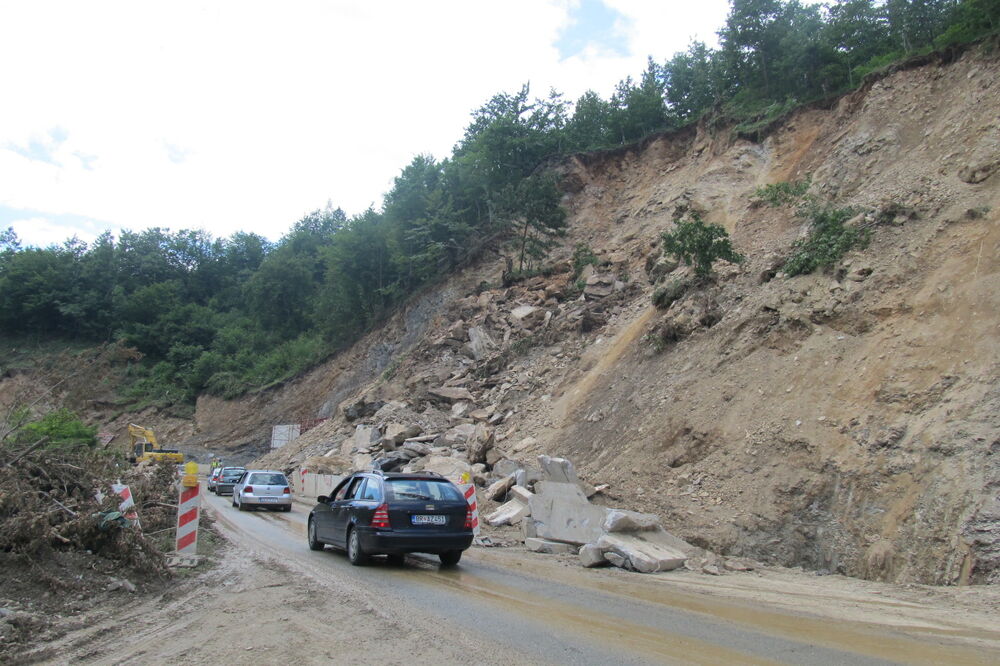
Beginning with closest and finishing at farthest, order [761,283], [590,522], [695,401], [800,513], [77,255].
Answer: [800,513]
[590,522]
[695,401]
[761,283]
[77,255]

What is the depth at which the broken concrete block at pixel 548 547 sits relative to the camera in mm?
10844

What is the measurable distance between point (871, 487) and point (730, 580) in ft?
10.2

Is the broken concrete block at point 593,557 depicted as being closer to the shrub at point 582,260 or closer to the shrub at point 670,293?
the shrub at point 670,293

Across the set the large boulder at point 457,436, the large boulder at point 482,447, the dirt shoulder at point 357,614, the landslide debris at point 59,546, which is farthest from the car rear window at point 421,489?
the large boulder at point 457,436

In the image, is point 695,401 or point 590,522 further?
point 695,401

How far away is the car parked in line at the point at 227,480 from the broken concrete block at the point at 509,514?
17007 mm

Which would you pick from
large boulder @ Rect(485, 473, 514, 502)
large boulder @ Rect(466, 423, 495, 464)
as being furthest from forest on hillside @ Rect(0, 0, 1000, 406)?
large boulder @ Rect(485, 473, 514, 502)

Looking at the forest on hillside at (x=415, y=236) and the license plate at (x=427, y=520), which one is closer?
the license plate at (x=427, y=520)

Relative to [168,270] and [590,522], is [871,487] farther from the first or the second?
[168,270]

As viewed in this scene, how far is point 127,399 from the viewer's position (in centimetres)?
4953

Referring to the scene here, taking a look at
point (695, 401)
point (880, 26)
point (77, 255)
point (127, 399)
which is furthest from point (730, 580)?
point (77, 255)

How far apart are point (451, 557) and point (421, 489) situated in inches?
42.8

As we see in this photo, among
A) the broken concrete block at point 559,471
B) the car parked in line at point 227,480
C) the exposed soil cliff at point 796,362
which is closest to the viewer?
the exposed soil cliff at point 796,362

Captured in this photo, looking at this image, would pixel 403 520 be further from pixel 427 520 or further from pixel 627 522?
pixel 627 522
